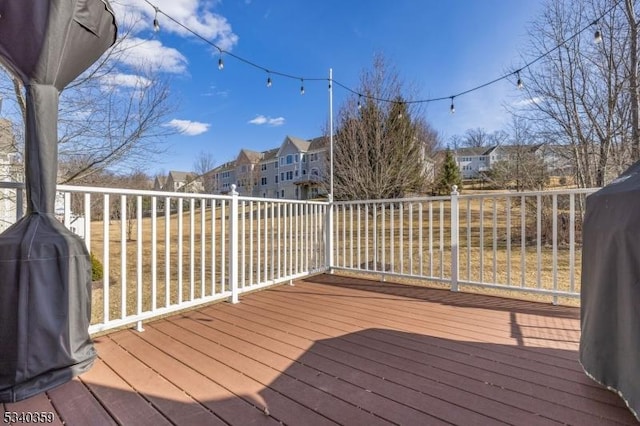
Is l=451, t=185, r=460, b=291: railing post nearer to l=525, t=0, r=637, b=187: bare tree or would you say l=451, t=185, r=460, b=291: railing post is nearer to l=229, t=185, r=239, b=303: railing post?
l=229, t=185, r=239, b=303: railing post

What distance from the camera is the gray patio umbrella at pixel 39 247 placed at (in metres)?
1.43

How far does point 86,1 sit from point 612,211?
8.76 ft

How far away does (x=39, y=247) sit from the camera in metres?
1.47

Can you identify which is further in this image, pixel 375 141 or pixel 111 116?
pixel 375 141

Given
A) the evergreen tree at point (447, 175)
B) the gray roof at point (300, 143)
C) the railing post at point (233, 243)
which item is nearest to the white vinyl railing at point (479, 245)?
the railing post at point (233, 243)

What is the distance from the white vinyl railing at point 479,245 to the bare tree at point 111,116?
133 inches

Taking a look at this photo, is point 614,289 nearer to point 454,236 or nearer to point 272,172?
point 454,236

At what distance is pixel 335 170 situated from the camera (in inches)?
292

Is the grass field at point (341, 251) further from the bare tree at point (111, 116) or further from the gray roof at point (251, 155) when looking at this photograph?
the gray roof at point (251, 155)

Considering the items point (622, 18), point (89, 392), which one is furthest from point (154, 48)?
point (622, 18)

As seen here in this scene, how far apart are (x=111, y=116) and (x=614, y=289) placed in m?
5.90

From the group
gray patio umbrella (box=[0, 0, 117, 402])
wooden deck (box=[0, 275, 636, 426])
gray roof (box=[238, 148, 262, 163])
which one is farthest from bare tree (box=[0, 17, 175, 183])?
gray roof (box=[238, 148, 262, 163])

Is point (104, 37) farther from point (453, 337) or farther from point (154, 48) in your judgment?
point (154, 48)

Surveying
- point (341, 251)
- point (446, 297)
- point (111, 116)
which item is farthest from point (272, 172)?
point (446, 297)
